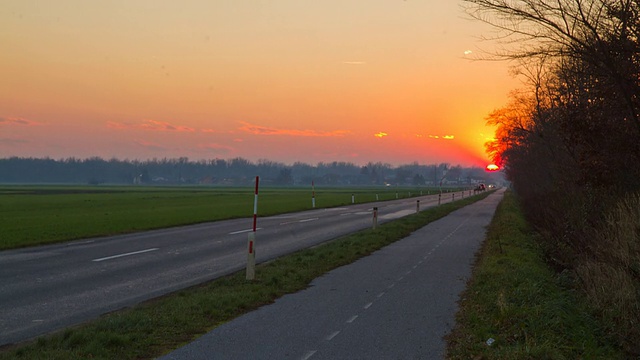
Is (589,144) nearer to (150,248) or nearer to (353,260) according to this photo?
(353,260)

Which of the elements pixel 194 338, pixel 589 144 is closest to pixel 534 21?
pixel 589 144

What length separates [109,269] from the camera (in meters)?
13.5

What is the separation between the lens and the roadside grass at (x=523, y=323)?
6.34 meters

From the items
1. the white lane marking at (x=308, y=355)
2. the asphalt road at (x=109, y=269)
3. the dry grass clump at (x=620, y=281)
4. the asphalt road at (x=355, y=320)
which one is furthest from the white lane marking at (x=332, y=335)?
the asphalt road at (x=109, y=269)

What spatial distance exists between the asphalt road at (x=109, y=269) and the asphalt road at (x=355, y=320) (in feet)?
8.92

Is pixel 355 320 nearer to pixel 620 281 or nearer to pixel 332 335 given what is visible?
pixel 332 335

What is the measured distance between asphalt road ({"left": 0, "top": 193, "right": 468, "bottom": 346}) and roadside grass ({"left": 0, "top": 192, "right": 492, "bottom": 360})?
0.71m

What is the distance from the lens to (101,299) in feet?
33.0

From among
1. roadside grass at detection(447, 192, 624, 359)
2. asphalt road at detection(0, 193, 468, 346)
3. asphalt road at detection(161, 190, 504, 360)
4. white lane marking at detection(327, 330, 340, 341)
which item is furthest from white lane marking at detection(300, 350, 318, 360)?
asphalt road at detection(0, 193, 468, 346)

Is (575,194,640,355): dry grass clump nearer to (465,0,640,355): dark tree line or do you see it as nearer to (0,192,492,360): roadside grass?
(465,0,640,355): dark tree line

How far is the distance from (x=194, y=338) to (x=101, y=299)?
365 cm

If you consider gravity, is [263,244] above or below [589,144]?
below

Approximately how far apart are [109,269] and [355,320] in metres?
7.67

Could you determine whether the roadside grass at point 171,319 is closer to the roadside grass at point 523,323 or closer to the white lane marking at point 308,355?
the white lane marking at point 308,355
